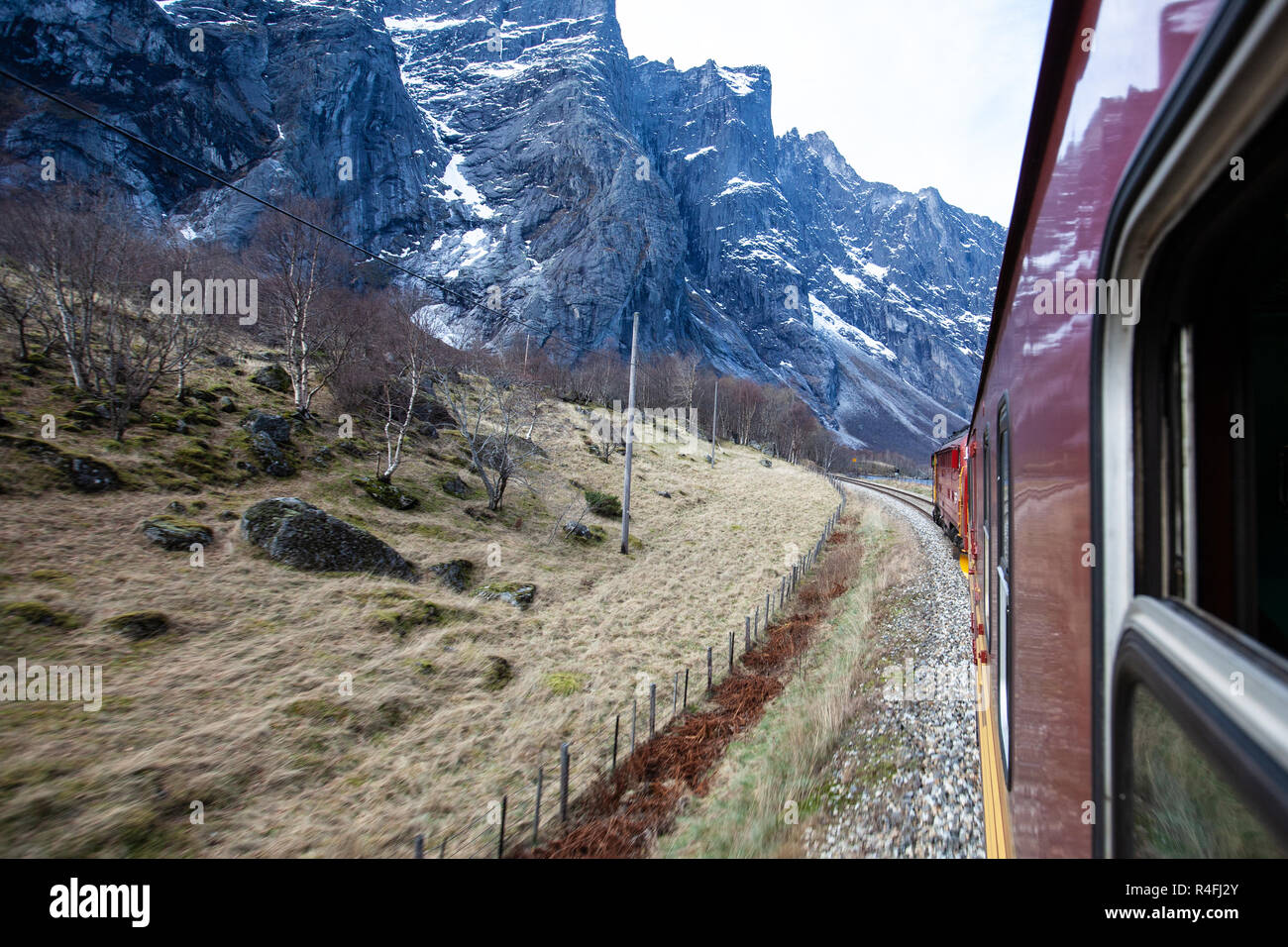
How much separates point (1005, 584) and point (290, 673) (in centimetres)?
855

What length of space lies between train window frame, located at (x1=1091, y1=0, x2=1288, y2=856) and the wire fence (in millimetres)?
3773

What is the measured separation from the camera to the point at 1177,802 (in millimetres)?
882

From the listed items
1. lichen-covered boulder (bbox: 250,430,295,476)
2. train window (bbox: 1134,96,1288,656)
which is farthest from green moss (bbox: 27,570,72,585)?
train window (bbox: 1134,96,1288,656)

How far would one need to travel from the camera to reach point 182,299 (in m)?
15.3

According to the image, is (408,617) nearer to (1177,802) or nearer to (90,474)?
(90,474)

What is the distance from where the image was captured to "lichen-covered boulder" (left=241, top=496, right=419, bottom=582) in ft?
34.1

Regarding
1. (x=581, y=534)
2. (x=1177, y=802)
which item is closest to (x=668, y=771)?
(x=1177, y=802)

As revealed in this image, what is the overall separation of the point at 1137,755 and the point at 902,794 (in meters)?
4.67

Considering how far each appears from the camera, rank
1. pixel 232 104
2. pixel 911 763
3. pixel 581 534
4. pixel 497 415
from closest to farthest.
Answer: pixel 911 763 → pixel 581 534 → pixel 497 415 → pixel 232 104

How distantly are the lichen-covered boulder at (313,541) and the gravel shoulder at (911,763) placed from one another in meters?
9.30

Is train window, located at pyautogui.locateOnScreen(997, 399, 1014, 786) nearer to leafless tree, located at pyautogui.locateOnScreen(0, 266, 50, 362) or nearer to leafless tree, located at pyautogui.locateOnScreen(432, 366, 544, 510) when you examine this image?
leafless tree, located at pyautogui.locateOnScreen(432, 366, 544, 510)

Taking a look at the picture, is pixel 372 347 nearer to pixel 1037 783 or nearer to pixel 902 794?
pixel 902 794

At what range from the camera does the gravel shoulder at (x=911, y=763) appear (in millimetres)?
4285
